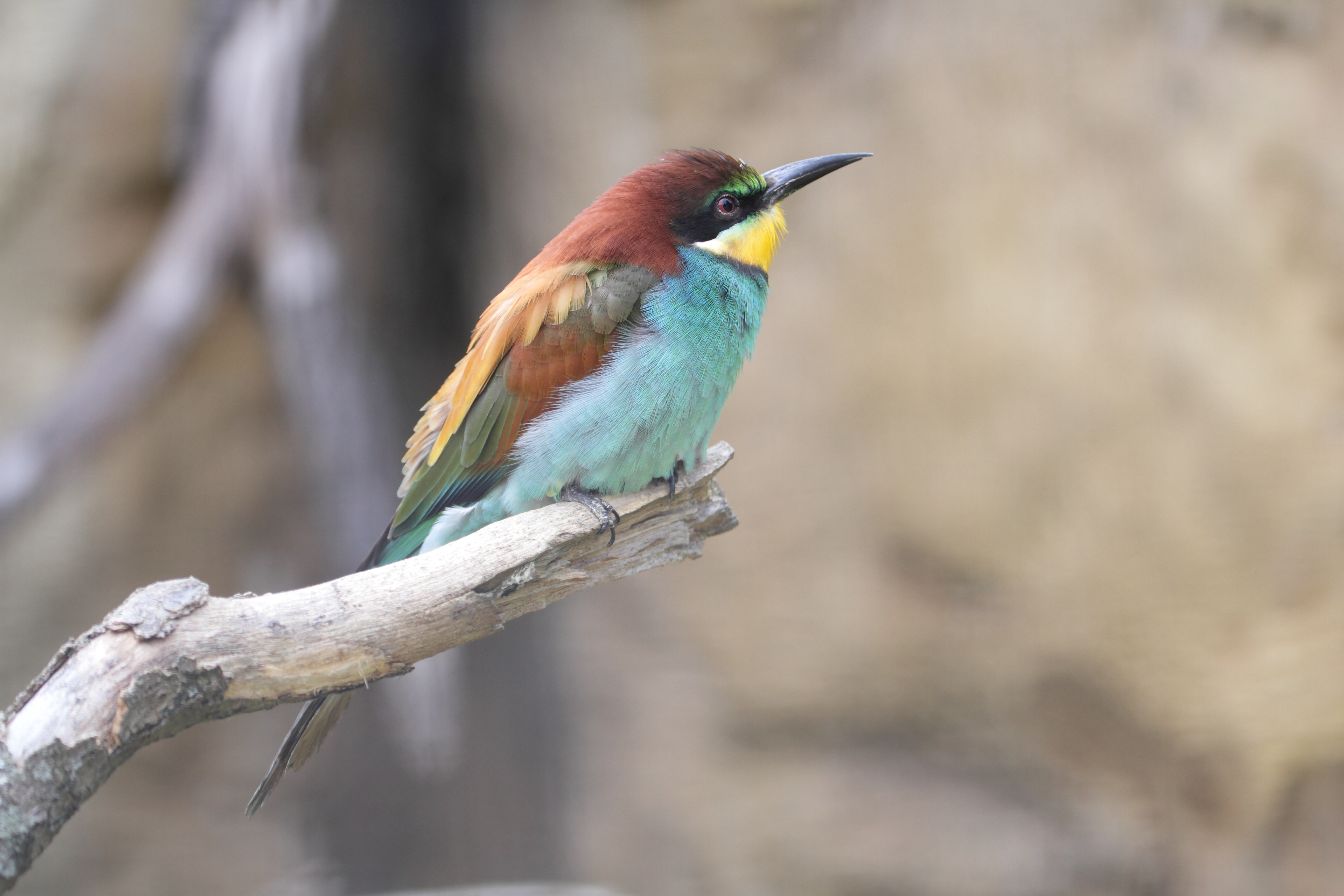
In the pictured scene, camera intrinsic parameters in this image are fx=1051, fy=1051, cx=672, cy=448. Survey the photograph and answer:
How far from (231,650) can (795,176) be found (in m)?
1.25

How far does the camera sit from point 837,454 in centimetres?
296

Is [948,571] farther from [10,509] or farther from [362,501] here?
[10,509]

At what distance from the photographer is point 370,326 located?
10.2ft

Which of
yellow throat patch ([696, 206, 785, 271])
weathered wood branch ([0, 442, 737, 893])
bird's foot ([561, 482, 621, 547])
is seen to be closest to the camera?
weathered wood branch ([0, 442, 737, 893])

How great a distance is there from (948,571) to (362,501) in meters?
1.61

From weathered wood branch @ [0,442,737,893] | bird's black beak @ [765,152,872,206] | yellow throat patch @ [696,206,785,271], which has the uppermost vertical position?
bird's black beak @ [765,152,872,206]

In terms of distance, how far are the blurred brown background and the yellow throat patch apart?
109 centimetres

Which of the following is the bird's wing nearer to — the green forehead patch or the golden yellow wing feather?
the golden yellow wing feather

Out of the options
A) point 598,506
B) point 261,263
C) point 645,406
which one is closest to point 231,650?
point 598,506

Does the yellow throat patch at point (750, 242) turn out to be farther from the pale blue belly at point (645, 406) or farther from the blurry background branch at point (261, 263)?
the blurry background branch at point (261, 263)

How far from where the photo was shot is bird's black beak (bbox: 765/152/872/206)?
1908 millimetres

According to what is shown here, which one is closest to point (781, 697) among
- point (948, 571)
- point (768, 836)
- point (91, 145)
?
point (768, 836)

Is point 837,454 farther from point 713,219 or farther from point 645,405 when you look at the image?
point 645,405

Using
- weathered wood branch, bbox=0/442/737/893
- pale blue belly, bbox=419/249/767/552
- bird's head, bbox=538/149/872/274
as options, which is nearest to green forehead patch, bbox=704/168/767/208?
bird's head, bbox=538/149/872/274
